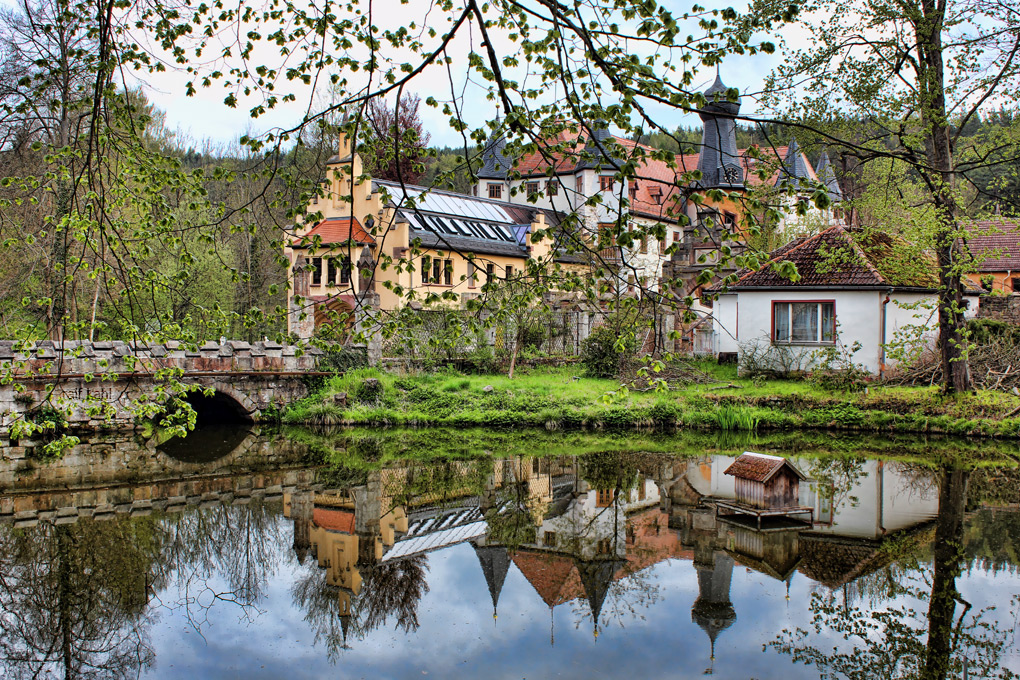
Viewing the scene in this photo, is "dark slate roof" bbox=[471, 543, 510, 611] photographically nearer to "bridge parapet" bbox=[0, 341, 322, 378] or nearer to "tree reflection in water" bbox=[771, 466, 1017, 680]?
"tree reflection in water" bbox=[771, 466, 1017, 680]

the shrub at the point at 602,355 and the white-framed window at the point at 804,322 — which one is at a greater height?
the white-framed window at the point at 804,322

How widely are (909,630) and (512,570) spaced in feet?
14.6

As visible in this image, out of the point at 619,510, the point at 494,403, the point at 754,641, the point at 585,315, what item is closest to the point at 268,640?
the point at 754,641

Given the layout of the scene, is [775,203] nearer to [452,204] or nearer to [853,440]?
[853,440]

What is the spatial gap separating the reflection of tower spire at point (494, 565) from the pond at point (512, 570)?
0.03 metres

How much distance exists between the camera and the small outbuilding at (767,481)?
11.1m

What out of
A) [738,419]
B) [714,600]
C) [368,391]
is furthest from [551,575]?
[368,391]

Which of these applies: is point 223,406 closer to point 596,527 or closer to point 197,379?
point 197,379

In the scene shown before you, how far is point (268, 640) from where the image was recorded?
794 cm

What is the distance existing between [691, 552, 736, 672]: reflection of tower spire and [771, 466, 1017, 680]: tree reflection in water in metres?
0.60

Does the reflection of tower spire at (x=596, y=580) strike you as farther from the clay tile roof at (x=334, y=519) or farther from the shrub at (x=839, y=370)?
the shrub at (x=839, y=370)

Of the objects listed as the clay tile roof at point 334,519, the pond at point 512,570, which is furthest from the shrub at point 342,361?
the clay tile roof at point 334,519

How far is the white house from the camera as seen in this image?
21359 millimetres

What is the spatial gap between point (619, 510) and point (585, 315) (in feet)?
52.0
